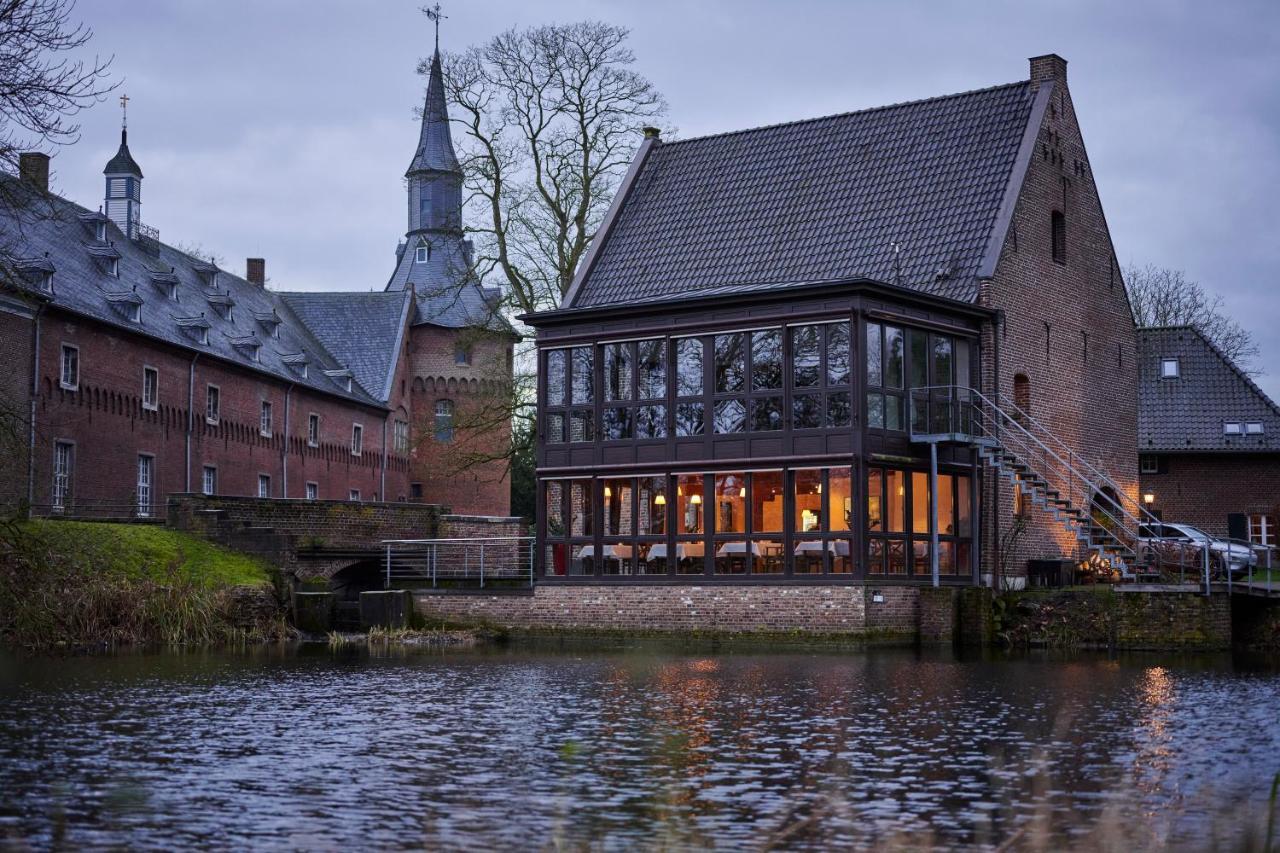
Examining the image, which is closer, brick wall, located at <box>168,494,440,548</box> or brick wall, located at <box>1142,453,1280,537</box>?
brick wall, located at <box>168,494,440,548</box>

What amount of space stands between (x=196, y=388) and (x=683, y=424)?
21.0 m

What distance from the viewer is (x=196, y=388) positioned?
1806 inches

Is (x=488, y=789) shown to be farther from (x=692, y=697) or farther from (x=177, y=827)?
(x=692, y=697)

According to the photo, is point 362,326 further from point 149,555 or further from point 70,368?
point 149,555

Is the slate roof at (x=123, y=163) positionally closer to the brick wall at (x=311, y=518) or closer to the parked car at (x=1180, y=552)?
the brick wall at (x=311, y=518)

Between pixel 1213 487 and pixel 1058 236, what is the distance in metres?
14.5

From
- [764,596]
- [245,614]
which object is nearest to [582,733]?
[764,596]

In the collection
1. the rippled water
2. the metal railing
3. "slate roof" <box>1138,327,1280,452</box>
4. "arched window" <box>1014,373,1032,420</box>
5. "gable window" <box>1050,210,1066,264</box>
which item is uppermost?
"gable window" <box>1050,210,1066,264</box>

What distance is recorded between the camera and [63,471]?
39688mm

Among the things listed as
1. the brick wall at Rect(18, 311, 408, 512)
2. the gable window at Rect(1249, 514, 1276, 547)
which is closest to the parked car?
the gable window at Rect(1249, 514, 1276, 547)

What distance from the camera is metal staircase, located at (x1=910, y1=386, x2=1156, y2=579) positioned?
1128 inches

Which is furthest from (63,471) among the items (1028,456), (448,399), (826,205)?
(448,399)

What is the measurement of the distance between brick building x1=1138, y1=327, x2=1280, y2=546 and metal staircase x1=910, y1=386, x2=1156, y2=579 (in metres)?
13.2

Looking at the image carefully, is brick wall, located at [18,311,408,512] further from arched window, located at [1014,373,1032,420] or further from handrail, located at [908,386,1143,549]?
arched window, located at [1014,373,1032,420]
